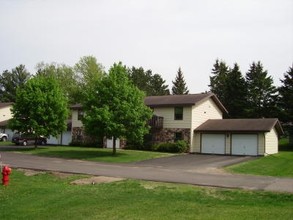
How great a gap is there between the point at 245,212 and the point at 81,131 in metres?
40.2

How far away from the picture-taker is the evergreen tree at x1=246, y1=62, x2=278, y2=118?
186 ft

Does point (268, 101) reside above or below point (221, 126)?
above

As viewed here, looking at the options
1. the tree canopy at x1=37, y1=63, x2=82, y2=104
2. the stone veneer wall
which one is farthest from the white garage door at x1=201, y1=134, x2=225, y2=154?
the tree canopy at x1=37, y1=63, x2=82, y2=104

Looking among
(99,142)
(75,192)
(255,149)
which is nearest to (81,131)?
(99,142)

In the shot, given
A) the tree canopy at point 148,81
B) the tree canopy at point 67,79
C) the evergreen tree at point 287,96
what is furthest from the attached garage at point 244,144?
the tree canopy at point 148,81

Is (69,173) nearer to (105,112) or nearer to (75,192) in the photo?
(75,192)

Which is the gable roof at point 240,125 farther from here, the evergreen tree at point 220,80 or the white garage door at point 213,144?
the evergreen tree at point 220,80

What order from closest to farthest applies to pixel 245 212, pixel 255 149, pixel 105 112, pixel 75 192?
pixel 245 212 < pixel 75 192 < pixel 105 112 < pixel 255 149

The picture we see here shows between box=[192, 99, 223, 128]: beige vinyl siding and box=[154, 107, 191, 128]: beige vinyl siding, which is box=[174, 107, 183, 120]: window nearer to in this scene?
box=[154, 107, 191, 128]: beige vinyl siding

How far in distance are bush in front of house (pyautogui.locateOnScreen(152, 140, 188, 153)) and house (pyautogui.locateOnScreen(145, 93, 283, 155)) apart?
98cm

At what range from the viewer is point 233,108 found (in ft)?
201

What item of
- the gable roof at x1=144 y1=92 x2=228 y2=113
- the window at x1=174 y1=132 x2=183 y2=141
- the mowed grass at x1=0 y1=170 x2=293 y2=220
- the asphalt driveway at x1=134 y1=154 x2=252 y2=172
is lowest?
the mowed grass at x1=0 y1=170 x2=293 y2=220

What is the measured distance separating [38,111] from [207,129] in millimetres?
16198

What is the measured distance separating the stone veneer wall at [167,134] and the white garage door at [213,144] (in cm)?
170
